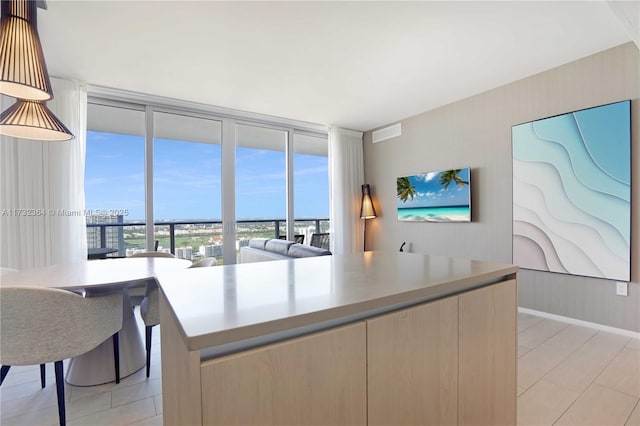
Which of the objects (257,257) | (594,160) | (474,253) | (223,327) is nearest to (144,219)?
(257,257)

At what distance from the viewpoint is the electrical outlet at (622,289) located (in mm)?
2598

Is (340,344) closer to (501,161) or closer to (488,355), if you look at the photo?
(488,355)

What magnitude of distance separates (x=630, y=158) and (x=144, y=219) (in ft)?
16.4

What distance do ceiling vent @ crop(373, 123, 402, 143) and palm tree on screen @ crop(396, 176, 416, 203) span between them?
0.75m

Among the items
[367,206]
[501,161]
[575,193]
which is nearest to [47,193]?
[367,206]

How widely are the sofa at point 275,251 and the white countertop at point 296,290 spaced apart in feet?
5.12

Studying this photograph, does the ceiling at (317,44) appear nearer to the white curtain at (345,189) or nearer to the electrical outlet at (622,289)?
the white curtain at (345,189)

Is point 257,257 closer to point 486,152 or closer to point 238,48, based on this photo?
point 238,48

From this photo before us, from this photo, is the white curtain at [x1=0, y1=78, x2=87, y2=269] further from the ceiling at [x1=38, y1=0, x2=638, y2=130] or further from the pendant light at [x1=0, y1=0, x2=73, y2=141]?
the pendant light at [x1=0, y1=0, x2=73, y2=141]

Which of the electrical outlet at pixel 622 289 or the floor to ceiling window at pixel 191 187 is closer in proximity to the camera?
the electrical outlet at pixel 622 289

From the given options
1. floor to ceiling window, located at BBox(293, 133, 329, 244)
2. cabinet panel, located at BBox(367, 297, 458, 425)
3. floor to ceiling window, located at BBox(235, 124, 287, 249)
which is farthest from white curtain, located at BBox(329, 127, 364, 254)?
cabinet panel, located at BBox(367, 297, 458, 425)

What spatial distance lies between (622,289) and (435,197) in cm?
205

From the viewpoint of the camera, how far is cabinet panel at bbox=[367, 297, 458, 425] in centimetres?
82

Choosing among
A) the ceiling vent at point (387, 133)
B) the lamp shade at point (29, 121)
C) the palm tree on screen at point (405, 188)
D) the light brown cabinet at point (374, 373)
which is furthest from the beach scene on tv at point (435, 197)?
the lamp shade at point (29, 121)
